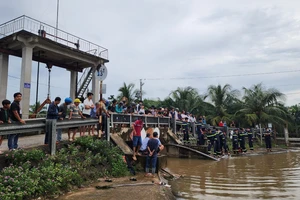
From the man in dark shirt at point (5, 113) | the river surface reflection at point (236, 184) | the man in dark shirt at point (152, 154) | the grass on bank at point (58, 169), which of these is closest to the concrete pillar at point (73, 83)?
the river surface reflection at point (236, 184)

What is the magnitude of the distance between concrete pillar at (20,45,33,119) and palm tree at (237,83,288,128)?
20920 mm

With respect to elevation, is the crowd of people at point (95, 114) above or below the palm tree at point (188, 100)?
below

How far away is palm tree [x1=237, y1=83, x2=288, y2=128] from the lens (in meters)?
26.4

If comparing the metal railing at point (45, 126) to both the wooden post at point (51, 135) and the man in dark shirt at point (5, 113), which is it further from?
the man in dark shirt at point (5, 113)

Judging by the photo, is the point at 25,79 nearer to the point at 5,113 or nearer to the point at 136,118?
the point at 136,118

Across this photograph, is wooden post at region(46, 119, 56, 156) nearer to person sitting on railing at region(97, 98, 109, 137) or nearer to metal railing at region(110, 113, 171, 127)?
person sitting on railing at region(97, 98, 109, 137)

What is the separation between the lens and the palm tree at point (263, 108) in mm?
26359

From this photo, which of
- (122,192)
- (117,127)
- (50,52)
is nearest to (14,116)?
(122,192)

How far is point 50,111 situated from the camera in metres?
7.32

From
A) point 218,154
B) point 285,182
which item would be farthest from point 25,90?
point 285,182

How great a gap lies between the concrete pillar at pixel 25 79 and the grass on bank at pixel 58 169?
288 inches

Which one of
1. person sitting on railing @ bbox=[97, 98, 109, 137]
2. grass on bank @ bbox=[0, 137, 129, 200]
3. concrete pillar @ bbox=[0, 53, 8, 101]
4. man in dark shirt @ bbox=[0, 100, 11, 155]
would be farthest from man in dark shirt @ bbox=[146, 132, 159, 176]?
concrete pillar @ bbox=[0, 53, 8, 101]

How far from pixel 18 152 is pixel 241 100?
1089 inches

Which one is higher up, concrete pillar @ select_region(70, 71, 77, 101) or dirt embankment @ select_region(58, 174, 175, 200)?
concrete pillar @ select_region(70, 71, 77, 101)
